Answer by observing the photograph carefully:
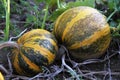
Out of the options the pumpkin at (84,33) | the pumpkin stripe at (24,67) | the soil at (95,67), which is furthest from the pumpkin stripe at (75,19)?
the pumpkin stripe at (24,67)

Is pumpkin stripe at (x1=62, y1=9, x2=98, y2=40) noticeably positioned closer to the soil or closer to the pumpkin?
the pumpkin

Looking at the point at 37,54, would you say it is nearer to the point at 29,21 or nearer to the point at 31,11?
the point at 29,21

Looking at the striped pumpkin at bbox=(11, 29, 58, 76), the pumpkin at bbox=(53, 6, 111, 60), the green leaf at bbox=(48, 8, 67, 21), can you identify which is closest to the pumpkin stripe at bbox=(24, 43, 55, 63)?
the striped pumpkin at bbox=(11, 29, 58, 76)

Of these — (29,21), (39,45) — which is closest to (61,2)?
(29,21)

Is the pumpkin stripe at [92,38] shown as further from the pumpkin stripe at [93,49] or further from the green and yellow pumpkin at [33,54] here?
the green and yellow pumpkin at [33,54]

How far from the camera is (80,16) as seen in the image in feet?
8.26

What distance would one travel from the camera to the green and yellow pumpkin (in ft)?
7.72

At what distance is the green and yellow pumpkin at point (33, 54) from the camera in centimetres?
235

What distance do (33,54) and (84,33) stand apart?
1.38 feet

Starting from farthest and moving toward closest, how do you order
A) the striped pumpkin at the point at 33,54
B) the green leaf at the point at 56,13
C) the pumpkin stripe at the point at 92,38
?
the green leaf at the point at 56,13 < the pumpkin stripe at the point at 92,38 < the striped pumpkin at the point at 33,54

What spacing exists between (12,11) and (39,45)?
1.06 meters

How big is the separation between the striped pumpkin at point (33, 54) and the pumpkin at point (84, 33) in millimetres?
137

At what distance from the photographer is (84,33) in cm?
246

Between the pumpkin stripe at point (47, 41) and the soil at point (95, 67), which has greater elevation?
the pumpkin stripe at point (47, 41)
